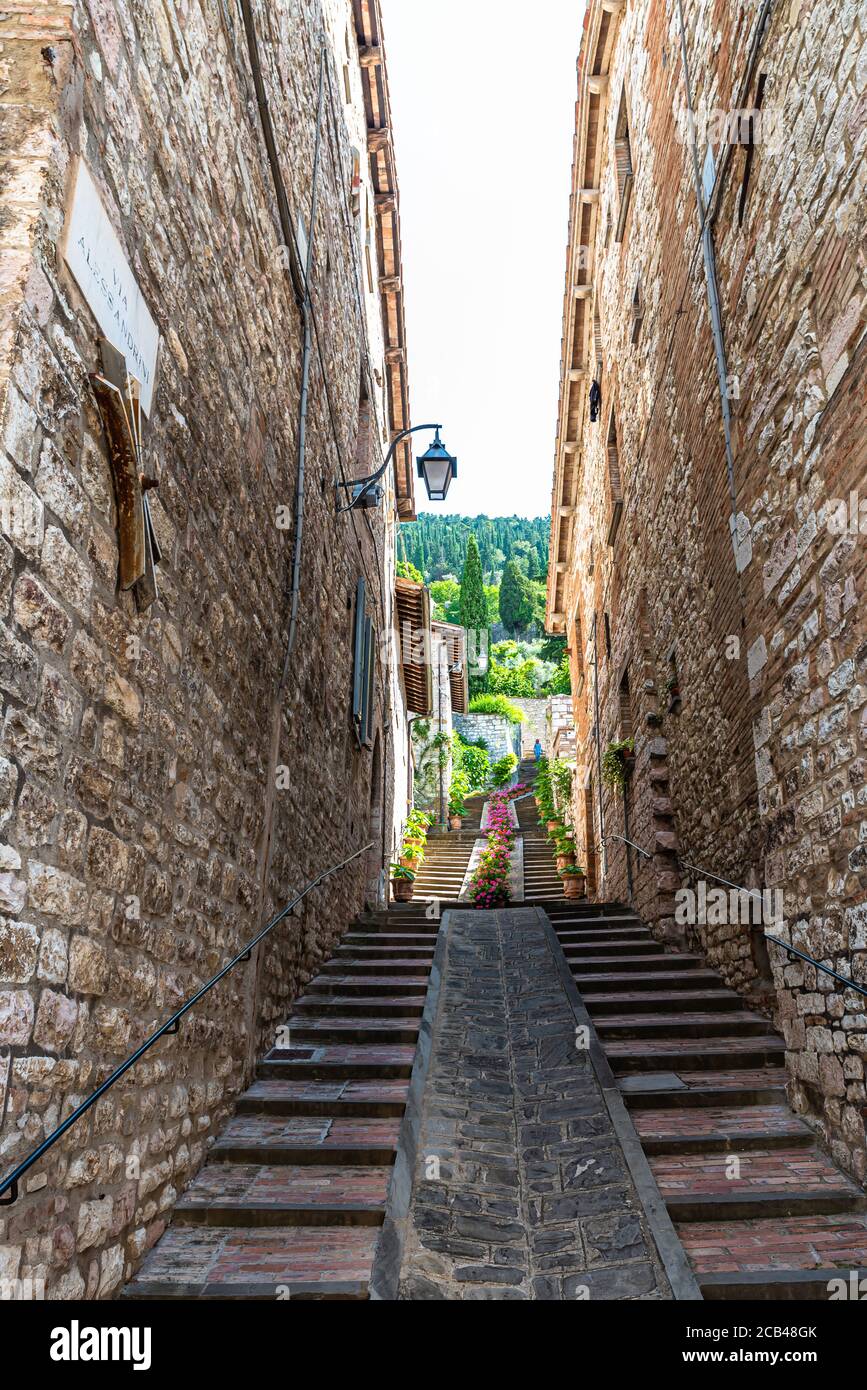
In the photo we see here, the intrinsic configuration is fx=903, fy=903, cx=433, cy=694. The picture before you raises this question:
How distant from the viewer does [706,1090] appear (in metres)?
4.93

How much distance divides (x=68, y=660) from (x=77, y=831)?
512 millimetres

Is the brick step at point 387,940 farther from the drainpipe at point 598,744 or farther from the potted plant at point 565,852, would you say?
the potted plant at point 565,852

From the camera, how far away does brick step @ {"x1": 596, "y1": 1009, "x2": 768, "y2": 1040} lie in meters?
5.79

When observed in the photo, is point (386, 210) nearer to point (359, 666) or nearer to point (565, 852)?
point (359, 666)

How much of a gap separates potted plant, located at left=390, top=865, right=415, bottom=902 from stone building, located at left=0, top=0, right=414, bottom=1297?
8019mm

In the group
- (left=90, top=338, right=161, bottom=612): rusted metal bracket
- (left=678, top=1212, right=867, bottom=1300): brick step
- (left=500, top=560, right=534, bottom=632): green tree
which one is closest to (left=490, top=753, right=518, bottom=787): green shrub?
(left=500, top=560, right=534, bottom=632): green tree

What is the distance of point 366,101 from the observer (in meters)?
12.0

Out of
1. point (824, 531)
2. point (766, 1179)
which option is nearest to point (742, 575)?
point (824, 531)

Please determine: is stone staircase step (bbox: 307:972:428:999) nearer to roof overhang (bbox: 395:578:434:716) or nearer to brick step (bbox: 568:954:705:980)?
brick step (bbox: 568:954:705:980)

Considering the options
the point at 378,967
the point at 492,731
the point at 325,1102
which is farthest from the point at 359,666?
the point at 492,731

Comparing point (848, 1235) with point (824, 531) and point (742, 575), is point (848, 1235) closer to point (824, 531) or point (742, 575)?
point (824, 531)

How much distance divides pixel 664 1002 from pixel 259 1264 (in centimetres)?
376

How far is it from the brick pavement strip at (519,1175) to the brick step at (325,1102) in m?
0.22

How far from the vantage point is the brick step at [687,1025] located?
5.79 meters
